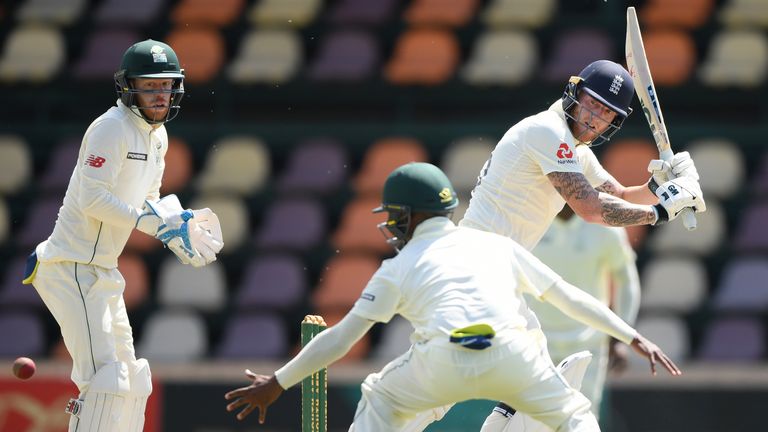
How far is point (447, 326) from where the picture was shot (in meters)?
4.90

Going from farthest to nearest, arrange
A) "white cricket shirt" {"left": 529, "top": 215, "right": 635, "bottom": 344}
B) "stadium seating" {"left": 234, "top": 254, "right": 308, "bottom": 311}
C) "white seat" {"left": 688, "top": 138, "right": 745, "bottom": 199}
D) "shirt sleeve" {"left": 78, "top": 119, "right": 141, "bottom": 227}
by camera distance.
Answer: "white seat" {"left": 688, "top": 138, "right": 745, "bottom": 199}, "stadium seating" {"left": 234, "top": 254, "right": 308, "bottom": 311}, "white cricket shirt" {"left": 529, "top": 215, "right": 635, "bottom": 344}, "shirt sleeve" {"left": 78, "top": 119, "right": 141, "bottom": 227}

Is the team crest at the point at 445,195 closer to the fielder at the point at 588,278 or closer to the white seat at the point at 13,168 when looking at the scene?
the fielder at the point at 588,278

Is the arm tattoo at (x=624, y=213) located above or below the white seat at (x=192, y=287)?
above

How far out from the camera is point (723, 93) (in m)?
11.1

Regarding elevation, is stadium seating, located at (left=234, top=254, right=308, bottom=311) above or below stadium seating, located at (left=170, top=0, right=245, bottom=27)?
below

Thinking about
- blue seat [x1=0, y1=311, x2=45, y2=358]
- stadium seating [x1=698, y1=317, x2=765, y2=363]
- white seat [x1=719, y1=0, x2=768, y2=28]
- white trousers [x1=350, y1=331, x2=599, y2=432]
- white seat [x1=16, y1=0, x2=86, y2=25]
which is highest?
white seat [x1=719, y1=0, x2=768, y2=28]

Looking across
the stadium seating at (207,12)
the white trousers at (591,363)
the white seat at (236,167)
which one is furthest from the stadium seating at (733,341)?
the stadium seating at (207,12)

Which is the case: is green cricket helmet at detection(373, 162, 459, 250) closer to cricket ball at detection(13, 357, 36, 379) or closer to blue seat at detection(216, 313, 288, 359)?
cricket ball at detection(13, 357, 36, 379)

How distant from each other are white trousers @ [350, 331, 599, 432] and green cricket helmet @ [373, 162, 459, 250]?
1.42 feet

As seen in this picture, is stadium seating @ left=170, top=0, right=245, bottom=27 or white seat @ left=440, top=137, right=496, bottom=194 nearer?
white seat @ left=440, top=137, right=496, bottom=194

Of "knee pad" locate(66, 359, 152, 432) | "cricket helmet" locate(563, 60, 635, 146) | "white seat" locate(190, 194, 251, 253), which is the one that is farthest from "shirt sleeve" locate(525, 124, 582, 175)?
"white seat" locate(190, 194, 251, 253)

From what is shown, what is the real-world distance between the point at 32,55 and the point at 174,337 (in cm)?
280

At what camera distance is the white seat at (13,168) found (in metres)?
10.8

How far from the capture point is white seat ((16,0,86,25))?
1160 cm
